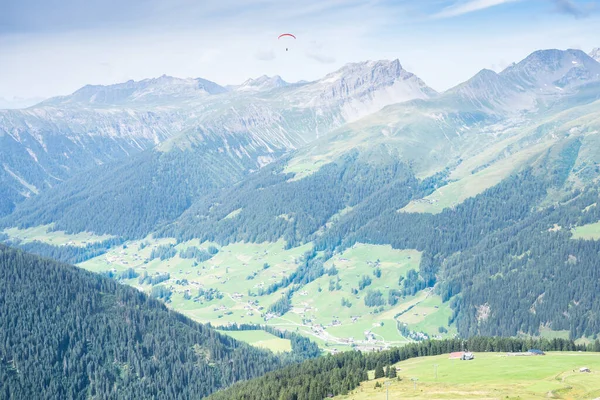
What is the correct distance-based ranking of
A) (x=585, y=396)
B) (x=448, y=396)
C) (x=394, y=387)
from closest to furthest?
(x=585, y=396), (x=448, y=396), (x=394, y=387)

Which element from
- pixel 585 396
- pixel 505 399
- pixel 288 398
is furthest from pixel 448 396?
pixel 288 398

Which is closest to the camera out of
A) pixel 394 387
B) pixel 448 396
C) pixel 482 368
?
pixel 448 396

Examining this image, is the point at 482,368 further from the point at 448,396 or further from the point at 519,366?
the point at 448,396

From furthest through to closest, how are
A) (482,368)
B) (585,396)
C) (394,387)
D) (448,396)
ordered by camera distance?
(482,368) < (394,387) < (448,396) < (585,396)

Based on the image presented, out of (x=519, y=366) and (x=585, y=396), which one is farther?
(x=519, y=366)

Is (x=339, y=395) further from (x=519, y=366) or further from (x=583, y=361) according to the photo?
(x=583, y=361)

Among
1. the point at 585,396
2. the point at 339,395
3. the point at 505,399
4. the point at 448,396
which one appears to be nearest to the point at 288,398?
the point at 339,395
